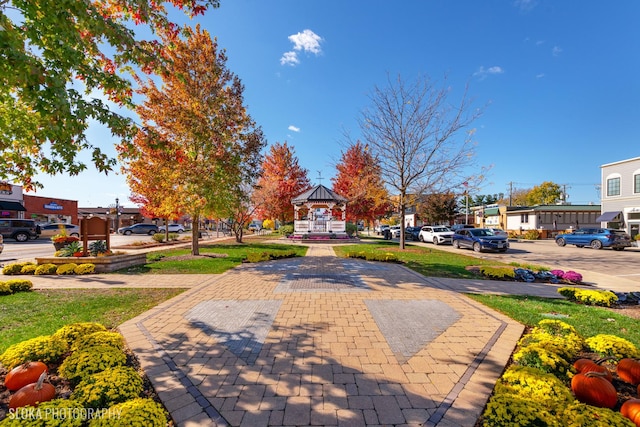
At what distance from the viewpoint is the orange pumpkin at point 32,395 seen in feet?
7.34

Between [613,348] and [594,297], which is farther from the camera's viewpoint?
[594,297]

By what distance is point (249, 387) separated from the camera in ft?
9.53

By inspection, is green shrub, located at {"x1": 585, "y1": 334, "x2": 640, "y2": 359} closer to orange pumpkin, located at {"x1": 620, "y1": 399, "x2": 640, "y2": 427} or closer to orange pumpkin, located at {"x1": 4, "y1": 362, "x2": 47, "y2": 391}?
orange pumpkin, located at {"x1": 620, "y1": 399, "x2": 640, "y2": 427}

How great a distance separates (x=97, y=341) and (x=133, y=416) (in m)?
1.86

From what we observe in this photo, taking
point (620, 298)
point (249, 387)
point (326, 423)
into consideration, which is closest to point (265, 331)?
point (249, 387)

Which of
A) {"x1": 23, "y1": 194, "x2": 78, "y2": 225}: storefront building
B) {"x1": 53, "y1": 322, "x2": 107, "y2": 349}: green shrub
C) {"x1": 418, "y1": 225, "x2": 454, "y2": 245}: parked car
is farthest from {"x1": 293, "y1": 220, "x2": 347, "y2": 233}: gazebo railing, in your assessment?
{"x1": 23, "y1": 194, "x2": 78, "y2": 225}: storefront building

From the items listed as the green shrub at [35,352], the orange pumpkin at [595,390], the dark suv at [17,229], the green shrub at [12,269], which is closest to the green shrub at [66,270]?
the green shrub at [12,269]

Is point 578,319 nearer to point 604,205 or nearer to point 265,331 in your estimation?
point 265,331

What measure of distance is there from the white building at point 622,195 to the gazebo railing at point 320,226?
83.3 feet

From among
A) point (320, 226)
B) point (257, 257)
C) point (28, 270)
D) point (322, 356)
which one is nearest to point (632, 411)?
point (322, 356)

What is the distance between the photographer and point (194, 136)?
1105 cm

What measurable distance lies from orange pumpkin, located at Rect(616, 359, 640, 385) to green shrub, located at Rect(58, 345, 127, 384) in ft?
17.9

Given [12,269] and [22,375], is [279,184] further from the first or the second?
[22,375]

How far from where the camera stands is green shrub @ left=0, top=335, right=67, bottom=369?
2912 millimetres
